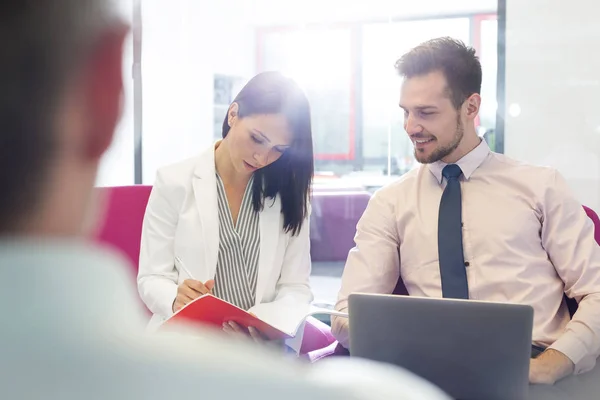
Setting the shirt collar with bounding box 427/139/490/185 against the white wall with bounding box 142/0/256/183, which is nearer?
the shirt collar with bounding box 427/139/490/185

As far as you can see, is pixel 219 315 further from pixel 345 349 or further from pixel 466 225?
pixel 466 225

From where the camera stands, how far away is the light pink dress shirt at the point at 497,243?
1.75 metres

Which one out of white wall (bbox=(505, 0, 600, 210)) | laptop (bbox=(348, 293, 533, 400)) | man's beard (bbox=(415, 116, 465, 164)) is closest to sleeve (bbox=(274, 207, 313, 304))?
man's beard (bbox=(415, 116, 465, 164))

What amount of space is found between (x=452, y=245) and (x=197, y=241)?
735mm

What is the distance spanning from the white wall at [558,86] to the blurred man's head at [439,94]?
1346mm

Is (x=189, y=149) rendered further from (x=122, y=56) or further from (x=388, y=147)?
(x=122, y=56)

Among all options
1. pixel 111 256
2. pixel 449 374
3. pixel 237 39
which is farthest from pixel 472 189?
pixel 237 39

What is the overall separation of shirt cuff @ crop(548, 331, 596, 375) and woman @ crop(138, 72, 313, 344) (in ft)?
2.27

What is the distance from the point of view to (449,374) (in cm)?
119

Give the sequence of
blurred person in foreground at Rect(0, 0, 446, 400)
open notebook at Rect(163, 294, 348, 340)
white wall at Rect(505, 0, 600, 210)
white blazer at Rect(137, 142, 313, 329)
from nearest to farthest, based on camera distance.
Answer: blurred person in foreground at Rect(0, 0, 446, 400) → open notebook at Rect(163, 294, 348, 340) → white blazer at Rect(137, 142, 313, 329) → white wall at Rect(505, 0, 600, 210)

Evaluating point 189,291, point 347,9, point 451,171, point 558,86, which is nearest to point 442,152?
point 451,171

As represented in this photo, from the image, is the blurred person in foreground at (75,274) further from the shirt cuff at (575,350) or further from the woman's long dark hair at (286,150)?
the woman's long dark hair at (286,150)

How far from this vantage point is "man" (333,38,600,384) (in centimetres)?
176

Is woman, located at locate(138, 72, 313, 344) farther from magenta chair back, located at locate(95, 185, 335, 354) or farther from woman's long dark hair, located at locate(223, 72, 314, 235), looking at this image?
magenta chair back, located at locate(95, 185, 335, 354)
